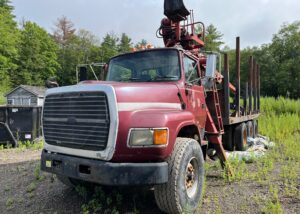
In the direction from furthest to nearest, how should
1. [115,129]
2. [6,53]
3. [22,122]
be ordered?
[6,53] < [22,122] < [115,129]

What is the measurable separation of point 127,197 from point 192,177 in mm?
1169

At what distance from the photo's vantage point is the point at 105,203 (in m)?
4.84

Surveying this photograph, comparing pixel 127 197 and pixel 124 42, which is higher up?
pixel 124 42

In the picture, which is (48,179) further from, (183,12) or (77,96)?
(183,12)

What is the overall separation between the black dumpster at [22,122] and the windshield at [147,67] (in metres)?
6.42

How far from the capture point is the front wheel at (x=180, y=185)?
393 centimetres

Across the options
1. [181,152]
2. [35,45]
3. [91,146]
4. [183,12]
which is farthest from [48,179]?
[35,45]

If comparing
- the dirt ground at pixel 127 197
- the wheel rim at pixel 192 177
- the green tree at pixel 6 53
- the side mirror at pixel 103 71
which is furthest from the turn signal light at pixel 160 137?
the green tree at pixel 6 53

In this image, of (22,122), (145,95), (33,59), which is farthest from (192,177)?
(33,59)

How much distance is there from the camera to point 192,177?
4488 mm

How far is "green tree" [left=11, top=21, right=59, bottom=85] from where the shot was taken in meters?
48.8

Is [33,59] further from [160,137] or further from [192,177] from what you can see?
[160,137]

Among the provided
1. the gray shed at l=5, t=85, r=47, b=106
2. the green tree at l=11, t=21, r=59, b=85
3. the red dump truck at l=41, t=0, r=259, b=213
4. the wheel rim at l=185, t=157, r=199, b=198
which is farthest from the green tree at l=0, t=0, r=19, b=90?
the wheel rim at l=185, t=157, r=199, b=198

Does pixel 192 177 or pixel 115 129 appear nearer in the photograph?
pixel 115 129
